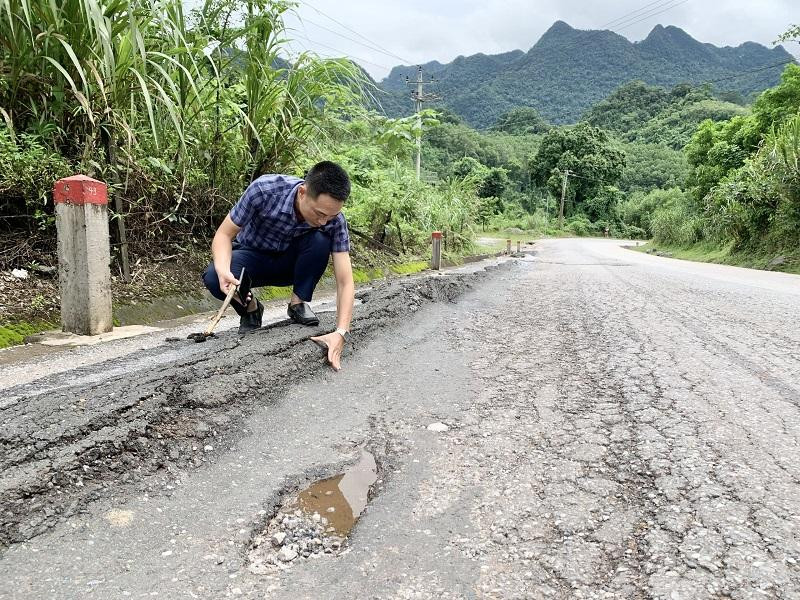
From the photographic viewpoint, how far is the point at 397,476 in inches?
68.9

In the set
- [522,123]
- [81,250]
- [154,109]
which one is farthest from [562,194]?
[81,250]

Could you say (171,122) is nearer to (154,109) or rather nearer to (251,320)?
(154,109)

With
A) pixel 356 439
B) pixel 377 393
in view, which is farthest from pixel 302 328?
pixel 356 439

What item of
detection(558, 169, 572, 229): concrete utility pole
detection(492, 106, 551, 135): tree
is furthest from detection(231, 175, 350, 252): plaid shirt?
detection(492, 106, 551, 135): tree

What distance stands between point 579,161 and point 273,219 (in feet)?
165

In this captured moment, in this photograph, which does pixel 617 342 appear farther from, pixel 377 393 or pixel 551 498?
pixel 551 498

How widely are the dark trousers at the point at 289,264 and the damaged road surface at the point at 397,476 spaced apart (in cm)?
41

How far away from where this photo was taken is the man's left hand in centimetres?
275

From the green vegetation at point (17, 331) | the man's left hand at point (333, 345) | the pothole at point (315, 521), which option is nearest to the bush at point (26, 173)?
the green vegetation at point (17, 331)

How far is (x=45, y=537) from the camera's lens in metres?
1.35

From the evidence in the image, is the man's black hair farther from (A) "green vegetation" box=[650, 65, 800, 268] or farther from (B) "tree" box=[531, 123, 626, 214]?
(B) "tree" box=[531, 123, 626, 214]

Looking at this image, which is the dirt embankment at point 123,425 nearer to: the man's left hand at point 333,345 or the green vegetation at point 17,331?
the man's left hand at point 333,345

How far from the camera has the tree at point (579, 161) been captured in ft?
161

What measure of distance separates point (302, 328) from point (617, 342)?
2.01 meters
